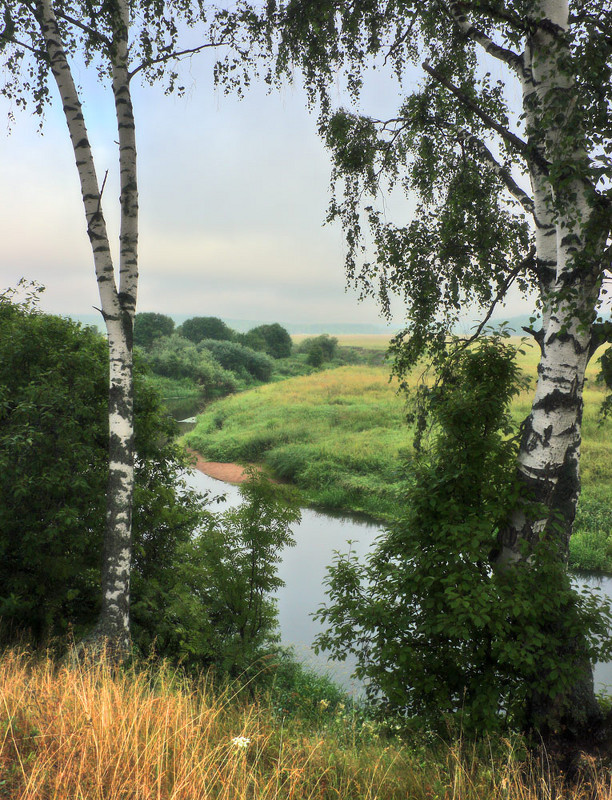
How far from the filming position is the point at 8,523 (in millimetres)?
7707

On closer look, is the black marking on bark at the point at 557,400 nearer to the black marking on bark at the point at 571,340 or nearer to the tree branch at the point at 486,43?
the black marking on bark at the point at 571,340

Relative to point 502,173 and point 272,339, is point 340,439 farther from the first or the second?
point 272,339

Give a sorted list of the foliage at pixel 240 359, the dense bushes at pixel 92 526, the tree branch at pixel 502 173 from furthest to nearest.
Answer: the foliage at pixel 240 359 < the dense bushes at pixel 92 526 < the tree branch at pixel 502 173

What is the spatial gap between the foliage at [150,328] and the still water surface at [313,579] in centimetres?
4923

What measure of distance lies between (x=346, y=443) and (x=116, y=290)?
21.7 meters

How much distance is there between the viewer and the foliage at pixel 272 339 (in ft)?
262

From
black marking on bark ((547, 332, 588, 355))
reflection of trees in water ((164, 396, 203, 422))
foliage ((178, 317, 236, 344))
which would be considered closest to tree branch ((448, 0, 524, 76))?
black marking on bark ((547, 332, 588, 355))

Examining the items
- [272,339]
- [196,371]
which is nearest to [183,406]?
[196,371]

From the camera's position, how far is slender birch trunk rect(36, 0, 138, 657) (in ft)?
22.7

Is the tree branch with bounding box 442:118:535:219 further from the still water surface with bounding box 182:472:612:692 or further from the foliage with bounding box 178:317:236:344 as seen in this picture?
the foliage with bounding box 178:317:236:344

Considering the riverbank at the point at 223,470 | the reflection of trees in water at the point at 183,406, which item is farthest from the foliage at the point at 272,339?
the riverbank at the point at 223,470

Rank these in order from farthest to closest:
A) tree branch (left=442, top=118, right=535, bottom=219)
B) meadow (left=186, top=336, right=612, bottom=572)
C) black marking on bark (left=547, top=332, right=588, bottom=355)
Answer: meadow (left=186, top=336, right=612, bottom=572), tree branch (left=442, top=118, right=535, bottom=219), black marking on bark (left=547, top=332, right=588, bottom=355)

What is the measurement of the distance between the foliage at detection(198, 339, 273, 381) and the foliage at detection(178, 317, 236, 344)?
39.8 ft

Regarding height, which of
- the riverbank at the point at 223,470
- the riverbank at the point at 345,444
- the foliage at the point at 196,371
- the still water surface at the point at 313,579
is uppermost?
the foliage at the point at 196,371
